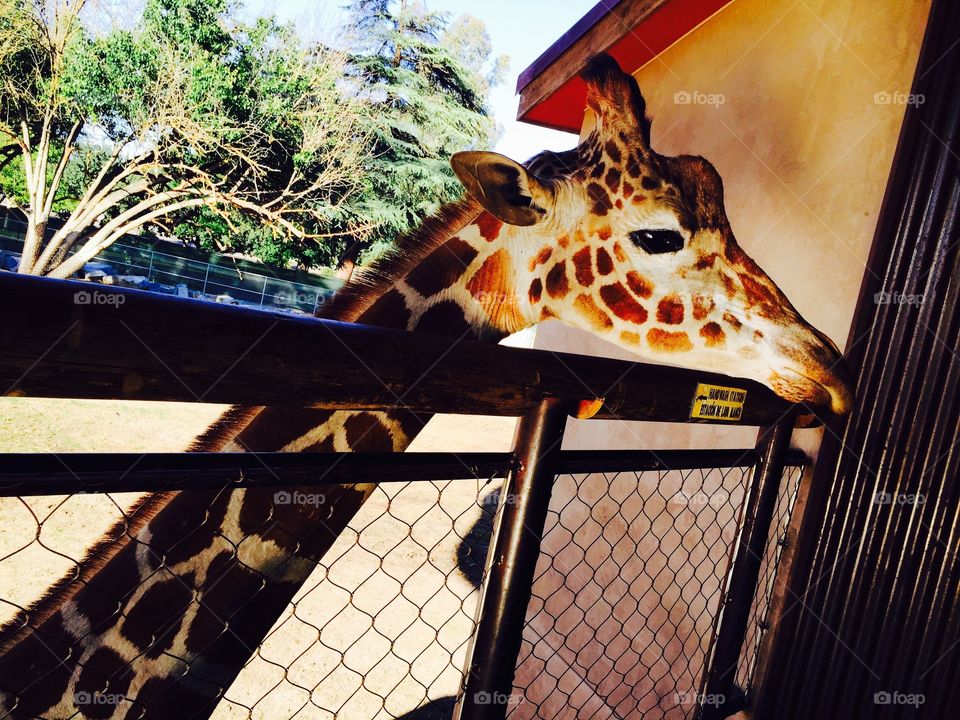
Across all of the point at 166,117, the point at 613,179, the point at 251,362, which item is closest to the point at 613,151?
the point at 613,179

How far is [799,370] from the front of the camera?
1.78 metres

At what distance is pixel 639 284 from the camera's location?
2096 millimetres

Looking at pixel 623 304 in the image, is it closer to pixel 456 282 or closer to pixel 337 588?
pixel 456 282

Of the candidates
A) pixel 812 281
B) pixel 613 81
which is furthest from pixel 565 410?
pixel 812 281

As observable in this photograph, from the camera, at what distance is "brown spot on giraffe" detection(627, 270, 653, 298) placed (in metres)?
2.09

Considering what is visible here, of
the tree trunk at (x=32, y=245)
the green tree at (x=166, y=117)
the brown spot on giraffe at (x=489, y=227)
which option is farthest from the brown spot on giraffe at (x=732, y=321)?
the tree trunk at (x=32, y=245)

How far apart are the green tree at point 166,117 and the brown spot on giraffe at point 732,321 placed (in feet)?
37.5

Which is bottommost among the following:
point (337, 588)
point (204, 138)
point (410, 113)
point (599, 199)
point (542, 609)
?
point (337, 588)

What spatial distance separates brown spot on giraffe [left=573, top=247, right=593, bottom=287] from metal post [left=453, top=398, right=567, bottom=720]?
104cm

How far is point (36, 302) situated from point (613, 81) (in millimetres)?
2125

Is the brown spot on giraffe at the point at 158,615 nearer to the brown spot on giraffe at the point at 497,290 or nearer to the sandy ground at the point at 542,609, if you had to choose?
the sandy ground at the point at 542,609

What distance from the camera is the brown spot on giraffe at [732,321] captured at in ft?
6.46

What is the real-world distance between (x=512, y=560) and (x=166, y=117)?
14327mm

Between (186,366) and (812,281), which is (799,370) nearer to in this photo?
(812,281)
